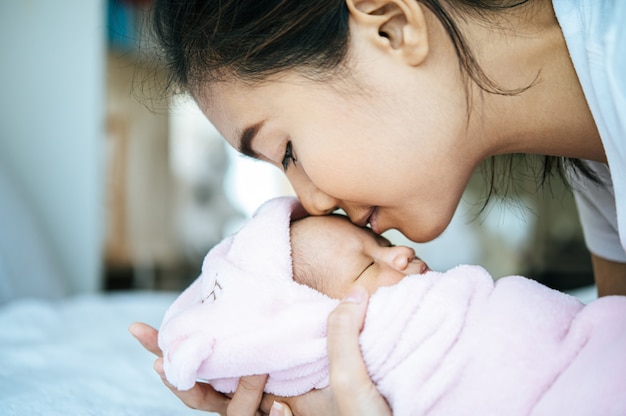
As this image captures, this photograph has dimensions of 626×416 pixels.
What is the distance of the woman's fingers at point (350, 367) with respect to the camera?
2.68 ft

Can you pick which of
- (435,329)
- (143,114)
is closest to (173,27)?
(435,329)

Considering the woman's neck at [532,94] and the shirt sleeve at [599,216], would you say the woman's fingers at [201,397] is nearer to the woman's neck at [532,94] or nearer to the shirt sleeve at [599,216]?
the woman's neck at [532,94]

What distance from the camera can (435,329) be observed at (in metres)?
0.85

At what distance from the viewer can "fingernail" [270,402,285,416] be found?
919 millimetres

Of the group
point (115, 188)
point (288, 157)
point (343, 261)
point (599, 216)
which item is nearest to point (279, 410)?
point (343, 261)

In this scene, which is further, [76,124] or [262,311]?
[76,124]

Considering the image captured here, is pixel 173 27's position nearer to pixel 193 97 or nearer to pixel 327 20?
pixel 193 97

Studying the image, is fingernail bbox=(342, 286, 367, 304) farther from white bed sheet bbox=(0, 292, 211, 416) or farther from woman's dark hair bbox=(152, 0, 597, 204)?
white bed sheet bbox=(0, 292, 211, 416)

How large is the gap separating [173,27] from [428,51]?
368 millimetres

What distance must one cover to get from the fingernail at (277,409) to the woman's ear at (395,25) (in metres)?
0.49

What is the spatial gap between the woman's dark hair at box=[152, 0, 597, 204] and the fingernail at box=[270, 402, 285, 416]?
442 millimetres

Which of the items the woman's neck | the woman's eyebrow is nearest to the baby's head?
the woman's eyebrow

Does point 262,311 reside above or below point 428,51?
below

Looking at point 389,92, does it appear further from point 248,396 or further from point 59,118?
point 59,118
